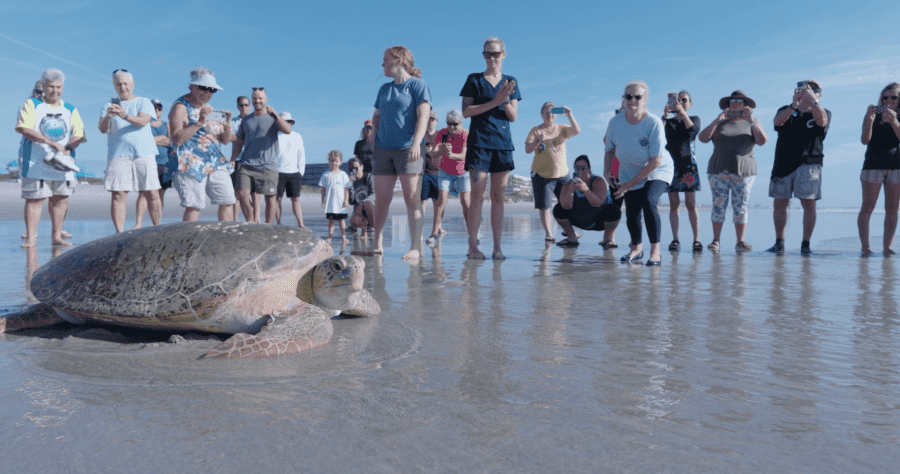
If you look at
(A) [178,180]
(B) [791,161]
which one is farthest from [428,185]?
(B) [791,161]

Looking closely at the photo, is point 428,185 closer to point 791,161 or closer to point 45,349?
point 791,161

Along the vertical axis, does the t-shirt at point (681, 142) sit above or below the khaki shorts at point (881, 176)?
above

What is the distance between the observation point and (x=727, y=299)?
135 inches

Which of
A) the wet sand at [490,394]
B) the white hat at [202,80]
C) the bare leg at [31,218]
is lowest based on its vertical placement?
the wet sand at [490,394]

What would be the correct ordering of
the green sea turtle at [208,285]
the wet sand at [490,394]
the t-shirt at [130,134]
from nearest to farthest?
1. the wet sand at [490,394]
2. the green sea turtle at [208,285]
3. the t-shirt at [130,134]

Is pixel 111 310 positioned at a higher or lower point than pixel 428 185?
lower

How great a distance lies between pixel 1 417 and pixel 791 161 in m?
7.81

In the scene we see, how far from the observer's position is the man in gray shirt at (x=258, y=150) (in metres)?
7.02

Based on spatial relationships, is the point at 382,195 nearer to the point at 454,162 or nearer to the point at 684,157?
the point at 454,162

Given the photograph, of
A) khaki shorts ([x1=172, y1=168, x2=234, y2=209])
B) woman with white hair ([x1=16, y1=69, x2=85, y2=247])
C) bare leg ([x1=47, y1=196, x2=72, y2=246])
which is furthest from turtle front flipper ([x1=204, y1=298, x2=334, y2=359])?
bare leg ([x1=47, y1=196, x2=72, y2=246])

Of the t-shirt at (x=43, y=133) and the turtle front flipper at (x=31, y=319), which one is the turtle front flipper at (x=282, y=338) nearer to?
the turtle front flipper at (x=31, y=319)

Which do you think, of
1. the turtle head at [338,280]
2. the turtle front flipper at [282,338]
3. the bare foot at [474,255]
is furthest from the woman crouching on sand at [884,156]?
the turtle front flipper at [282,338]

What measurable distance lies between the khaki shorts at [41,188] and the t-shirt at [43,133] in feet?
0.24

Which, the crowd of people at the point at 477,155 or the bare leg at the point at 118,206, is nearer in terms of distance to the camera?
the crowd of people at the point at 477,155
